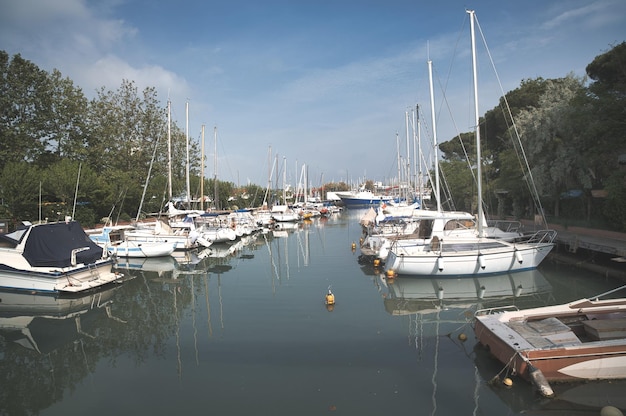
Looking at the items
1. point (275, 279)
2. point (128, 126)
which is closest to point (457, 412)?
point (275, 279)

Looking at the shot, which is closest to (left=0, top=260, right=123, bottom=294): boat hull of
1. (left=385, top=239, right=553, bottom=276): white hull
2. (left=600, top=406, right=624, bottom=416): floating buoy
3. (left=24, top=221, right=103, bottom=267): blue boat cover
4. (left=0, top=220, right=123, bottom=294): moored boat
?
(left=0, top=220, right=123, bottom=294): moored boat

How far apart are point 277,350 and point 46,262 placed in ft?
40.1

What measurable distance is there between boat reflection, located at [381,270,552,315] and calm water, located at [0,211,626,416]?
75 millimetres

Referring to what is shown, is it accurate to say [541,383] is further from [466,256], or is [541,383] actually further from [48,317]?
[48,317]

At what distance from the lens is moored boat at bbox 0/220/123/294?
56.4 feet

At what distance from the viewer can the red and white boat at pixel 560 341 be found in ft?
27.7

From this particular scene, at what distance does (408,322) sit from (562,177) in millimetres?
19366

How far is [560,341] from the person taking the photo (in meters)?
8.94

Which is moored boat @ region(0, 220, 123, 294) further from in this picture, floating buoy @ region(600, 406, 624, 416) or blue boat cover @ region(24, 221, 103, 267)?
floating buoy @ region(600, 406, 624, 416)

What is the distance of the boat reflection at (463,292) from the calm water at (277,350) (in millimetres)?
75

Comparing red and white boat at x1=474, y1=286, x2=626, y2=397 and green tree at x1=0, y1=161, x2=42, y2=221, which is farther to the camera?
green tree at x1=0, y1=161, x2=42, y2=221

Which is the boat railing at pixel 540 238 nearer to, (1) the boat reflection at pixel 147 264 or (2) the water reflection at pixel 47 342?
(2) the water reflection at pixel 47 342

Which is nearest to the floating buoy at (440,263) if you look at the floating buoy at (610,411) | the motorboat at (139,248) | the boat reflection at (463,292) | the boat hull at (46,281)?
the boat reflection at (463,292)

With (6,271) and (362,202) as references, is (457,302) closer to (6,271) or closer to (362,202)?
(6,271)
